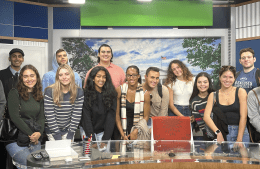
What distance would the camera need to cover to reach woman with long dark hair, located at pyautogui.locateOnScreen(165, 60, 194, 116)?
4082 millimetres

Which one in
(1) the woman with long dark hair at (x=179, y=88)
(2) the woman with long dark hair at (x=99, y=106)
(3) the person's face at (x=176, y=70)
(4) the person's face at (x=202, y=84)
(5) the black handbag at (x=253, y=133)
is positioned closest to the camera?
(5) the black handbag at (x=253, y=133)

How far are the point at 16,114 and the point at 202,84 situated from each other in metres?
2.47

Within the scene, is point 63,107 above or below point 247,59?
below

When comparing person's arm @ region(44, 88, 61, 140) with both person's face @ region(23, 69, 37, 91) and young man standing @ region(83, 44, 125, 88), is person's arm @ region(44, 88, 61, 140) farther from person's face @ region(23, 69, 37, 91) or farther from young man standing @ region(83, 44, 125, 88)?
young man standing @ region(83, 44, 125, 88)

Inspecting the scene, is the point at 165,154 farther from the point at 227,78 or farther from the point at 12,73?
the point at 12,73

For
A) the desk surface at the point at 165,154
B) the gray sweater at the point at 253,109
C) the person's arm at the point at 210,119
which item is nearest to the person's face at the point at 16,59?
the desk surface at the point at 165,154

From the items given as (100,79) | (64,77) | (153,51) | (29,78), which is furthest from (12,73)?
(153,51)

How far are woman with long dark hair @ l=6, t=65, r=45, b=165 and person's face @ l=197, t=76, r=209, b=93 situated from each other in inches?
84.6

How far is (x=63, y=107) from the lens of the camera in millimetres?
3322

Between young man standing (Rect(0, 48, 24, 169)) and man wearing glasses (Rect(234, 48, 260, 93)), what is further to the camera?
young man standing (Rect(0, 48, 24, 169))

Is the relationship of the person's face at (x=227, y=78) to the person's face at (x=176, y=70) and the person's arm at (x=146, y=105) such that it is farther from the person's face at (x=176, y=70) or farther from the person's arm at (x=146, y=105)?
the person's arm at (x=146, y=105)

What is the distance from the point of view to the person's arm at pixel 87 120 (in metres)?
3.38

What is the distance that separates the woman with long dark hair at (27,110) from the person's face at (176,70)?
2047mm

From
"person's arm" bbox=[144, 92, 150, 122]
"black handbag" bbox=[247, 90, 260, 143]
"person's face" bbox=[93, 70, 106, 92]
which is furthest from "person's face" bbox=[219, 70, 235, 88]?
"person's face" bbox=[93, 70, 106, 92]
